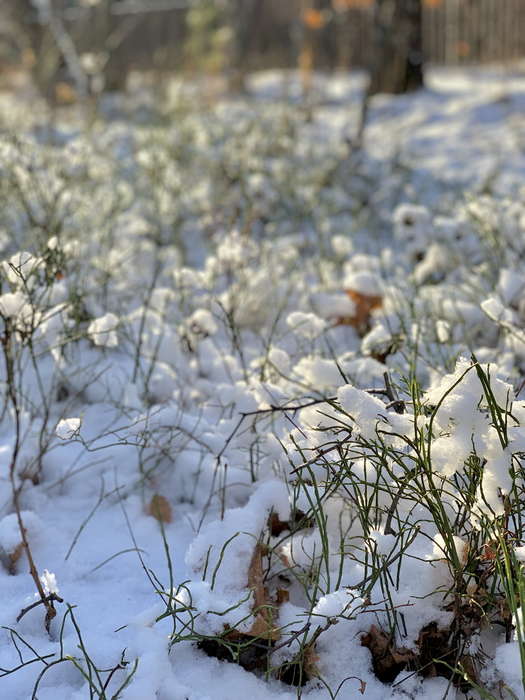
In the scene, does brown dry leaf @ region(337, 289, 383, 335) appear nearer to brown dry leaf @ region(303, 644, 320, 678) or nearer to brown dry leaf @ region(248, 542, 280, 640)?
brown dry leaf @ region(248, 542, 280, 640)

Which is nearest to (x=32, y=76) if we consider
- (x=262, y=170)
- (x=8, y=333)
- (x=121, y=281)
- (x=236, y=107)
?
(x=236, y=107)

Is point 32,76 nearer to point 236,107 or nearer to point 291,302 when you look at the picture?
point 236,107

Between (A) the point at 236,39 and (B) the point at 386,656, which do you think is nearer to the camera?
(B) the point at 386,656

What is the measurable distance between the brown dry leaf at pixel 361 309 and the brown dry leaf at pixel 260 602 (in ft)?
3.94

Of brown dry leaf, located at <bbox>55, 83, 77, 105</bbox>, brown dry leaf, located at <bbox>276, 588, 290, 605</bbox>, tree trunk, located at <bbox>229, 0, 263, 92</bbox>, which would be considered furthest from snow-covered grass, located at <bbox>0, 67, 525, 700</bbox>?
tree trunk, located at <bbox>229, 0, 263, 92</bbox>

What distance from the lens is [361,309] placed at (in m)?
2.49

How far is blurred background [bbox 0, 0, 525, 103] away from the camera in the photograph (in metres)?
6.64

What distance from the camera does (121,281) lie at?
2.66 m

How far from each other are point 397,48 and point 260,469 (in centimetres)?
643

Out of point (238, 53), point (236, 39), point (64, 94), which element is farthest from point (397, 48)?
point (64, 94)

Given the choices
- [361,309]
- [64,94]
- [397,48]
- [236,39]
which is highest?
[236,39]

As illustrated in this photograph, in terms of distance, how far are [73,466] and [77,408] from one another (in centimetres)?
31

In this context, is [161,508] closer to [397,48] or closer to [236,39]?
[397,48]

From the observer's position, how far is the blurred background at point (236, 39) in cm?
664
